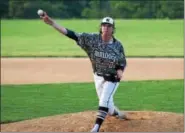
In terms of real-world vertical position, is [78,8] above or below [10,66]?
below

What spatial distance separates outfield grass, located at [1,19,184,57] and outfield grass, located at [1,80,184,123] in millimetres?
12511

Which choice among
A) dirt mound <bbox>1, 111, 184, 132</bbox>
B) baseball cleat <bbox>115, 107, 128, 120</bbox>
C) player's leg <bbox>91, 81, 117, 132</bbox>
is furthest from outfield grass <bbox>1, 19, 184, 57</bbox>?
player's leg <bbox>91, 81, 117, 132</bbox>

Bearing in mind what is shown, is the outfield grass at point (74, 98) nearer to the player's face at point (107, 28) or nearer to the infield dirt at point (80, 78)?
the infield dirt at point (80, 78)

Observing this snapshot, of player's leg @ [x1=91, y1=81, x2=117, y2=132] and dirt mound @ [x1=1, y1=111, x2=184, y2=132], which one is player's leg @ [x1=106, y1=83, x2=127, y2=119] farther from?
player's leg @ [x1=91, y1=81, x2=117, y2=132]

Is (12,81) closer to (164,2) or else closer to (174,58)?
(174,58)

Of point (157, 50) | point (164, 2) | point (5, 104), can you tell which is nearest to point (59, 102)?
point (5, 104)

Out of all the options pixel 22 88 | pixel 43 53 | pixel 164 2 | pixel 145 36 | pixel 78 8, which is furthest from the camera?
pixel 78 8

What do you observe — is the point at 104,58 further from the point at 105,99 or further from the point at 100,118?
the point at 100,118

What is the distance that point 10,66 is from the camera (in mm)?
Answer: 21016

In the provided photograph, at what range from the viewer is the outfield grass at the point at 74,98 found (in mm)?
A: 9711

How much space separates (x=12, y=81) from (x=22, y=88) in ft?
8.66

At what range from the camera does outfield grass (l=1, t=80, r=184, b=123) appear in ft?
31.9

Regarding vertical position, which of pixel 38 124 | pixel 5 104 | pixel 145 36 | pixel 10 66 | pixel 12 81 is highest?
pixel 38 124

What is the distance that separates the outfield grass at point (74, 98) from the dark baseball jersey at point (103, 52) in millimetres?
2432
